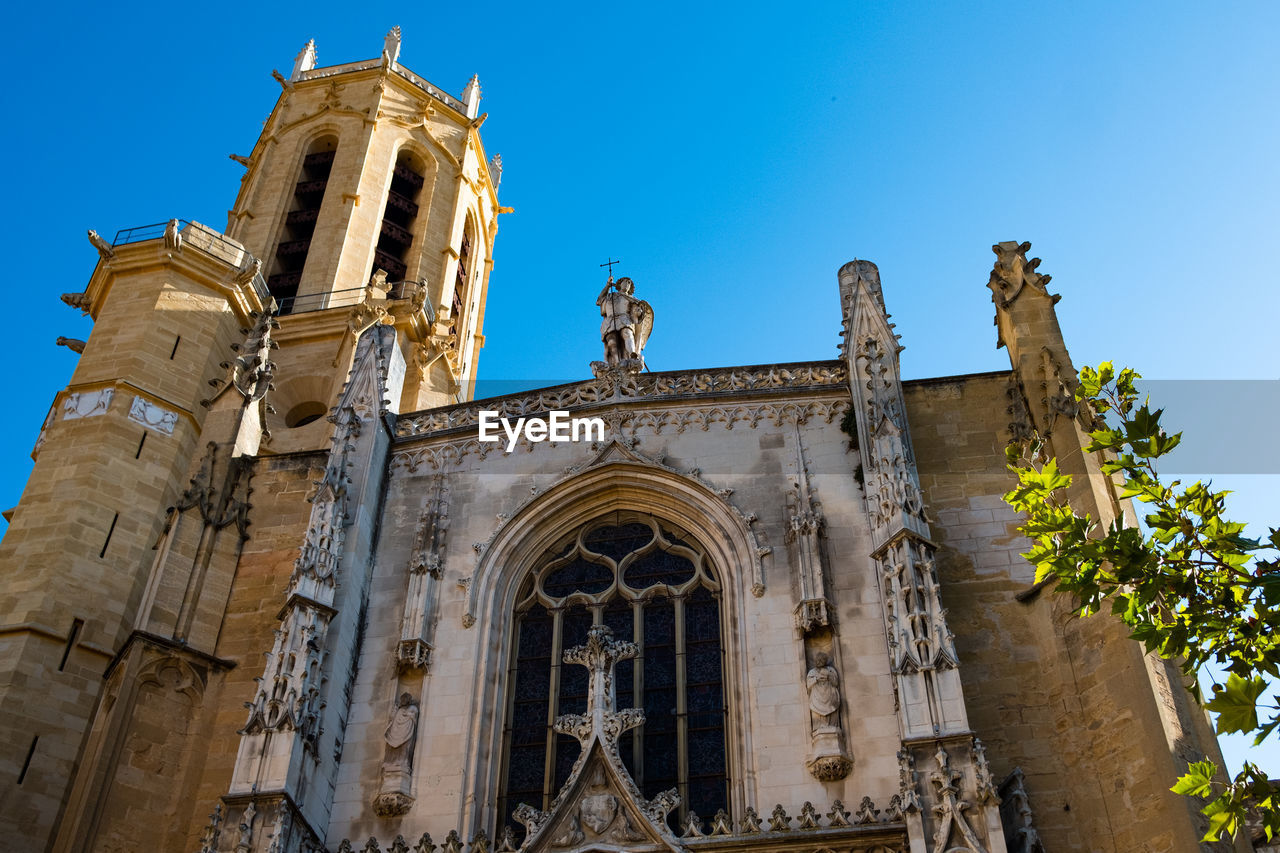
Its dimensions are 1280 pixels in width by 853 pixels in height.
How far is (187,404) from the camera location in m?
19.5

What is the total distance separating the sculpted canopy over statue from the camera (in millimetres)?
17828

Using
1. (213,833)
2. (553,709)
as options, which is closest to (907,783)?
(553,709)

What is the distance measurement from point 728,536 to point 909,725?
3.70m

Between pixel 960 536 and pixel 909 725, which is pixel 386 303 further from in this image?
pixel 909 725

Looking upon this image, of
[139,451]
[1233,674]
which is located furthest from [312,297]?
[1233,674]

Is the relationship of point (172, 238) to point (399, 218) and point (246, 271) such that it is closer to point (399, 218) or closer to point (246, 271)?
point (246, 271)

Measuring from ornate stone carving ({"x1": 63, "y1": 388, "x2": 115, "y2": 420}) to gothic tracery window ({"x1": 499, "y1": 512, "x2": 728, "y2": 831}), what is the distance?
701cm

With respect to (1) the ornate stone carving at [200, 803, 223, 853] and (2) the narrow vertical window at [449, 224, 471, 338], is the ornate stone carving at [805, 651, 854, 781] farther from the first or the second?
(2) the narrow vertical window at [449, 224, 471, 338]

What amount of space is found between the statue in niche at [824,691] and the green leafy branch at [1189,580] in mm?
3477

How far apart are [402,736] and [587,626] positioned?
2.40 meters

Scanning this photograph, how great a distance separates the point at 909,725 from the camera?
12.2 meters

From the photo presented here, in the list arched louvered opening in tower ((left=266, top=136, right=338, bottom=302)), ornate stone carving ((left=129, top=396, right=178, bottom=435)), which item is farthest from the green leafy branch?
arched louvered opening in tower ((left=266, top=136, right=338, bottom=302))

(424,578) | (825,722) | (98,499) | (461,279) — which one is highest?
(461,279)

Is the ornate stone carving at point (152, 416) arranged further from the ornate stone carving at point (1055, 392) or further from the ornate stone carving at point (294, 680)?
the ornate stone carving at point (1055, 392)
